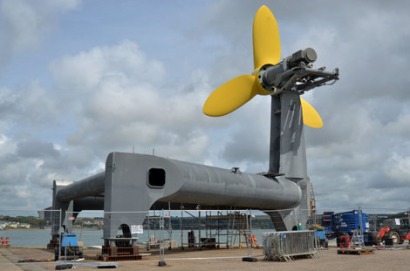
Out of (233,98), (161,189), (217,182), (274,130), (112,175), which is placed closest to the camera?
(112,175)

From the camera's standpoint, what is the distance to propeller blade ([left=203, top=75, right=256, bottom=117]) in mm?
33812

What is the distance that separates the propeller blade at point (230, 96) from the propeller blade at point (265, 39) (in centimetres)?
185

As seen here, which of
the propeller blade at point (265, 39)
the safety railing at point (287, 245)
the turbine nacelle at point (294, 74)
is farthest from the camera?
the propeller blade at point (265, 39)

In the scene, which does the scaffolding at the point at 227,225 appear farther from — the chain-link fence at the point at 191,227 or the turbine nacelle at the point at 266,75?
the turbine nacelle at the point at 266,75

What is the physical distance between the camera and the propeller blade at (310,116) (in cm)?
3900

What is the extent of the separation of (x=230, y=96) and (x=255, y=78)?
8.47 ft

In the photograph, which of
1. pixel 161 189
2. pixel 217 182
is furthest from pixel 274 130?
pixel 161 189

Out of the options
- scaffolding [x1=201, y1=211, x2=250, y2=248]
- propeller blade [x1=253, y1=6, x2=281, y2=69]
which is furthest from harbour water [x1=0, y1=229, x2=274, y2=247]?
propeller blade [x1=253, y1=6, x2=281, y2=69]

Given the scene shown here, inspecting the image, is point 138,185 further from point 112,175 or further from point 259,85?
point 259,85

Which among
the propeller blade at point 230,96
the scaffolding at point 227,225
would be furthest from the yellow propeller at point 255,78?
the scaffolding at point 227,225

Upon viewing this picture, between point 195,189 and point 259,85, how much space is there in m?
12.1

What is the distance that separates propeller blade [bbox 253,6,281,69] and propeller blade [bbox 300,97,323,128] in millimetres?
5306

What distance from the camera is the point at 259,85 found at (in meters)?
35.2

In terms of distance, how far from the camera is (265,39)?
35375 mm
